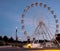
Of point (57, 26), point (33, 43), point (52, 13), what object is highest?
point (52, 13)

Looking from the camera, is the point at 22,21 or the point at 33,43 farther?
the point at 33,43

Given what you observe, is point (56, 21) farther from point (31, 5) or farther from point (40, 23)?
point (31, 5)

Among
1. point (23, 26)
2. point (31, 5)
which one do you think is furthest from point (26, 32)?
point (31, 5)

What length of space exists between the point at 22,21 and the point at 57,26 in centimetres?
907

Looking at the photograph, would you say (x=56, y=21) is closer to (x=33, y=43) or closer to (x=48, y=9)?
(x=48, y=9)

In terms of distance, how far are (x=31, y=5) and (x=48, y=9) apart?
4672mm

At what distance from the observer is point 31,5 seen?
2245 inches

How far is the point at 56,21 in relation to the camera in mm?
55000

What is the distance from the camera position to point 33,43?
6253 centimetres

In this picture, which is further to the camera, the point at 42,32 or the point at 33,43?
the point at 33,43

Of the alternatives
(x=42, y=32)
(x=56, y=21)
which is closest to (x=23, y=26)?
(x=42, y=32)

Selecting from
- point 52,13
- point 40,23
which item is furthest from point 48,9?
point 40,23

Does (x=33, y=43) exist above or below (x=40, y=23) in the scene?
below

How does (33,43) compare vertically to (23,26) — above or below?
below
